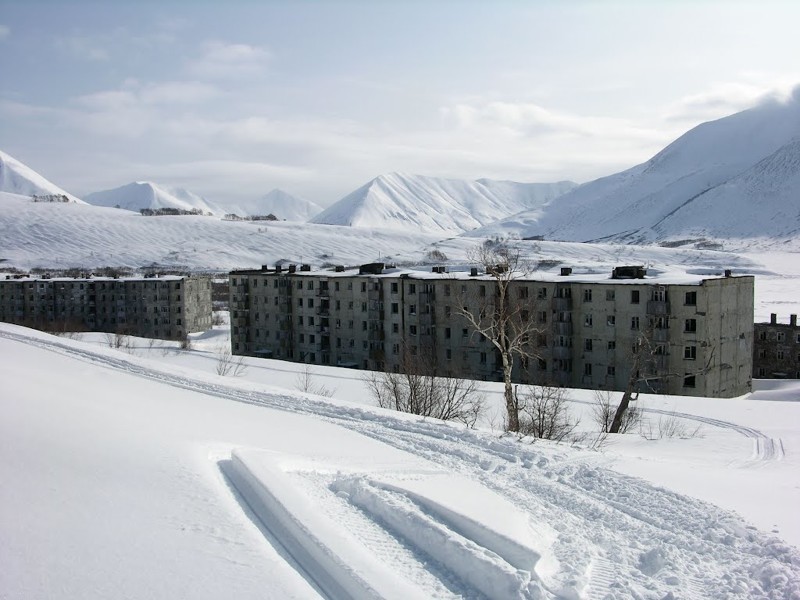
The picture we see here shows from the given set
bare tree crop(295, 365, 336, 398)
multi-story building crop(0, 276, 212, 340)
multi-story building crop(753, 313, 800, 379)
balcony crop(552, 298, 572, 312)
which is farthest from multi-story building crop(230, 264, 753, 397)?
multi-story building crop(0, 276, 212, 340)

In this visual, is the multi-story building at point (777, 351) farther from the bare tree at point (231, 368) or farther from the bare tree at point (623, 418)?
the bare tree at point (231, 368)

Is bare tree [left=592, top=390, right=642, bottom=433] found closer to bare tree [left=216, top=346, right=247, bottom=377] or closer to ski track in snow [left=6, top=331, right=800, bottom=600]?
ski track in snow [left=6, top=331, right=800, bottom=600]

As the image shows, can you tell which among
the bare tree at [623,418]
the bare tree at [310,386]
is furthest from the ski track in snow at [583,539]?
the bare tree at [310,386]

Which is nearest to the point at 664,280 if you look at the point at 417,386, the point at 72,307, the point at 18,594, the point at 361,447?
the point at 417,386

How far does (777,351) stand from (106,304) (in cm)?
7656

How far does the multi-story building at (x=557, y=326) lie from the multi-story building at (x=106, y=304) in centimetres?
3417

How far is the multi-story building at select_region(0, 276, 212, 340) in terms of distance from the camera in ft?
296

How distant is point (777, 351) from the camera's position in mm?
59562

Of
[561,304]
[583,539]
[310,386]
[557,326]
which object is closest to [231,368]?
[310,386]

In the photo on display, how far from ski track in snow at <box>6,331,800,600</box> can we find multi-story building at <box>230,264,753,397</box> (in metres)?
21.6

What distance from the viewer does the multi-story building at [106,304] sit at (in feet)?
296

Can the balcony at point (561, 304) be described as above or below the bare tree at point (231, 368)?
above

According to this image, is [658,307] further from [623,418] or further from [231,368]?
[231,368]

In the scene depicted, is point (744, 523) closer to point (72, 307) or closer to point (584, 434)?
point (584, 434)
